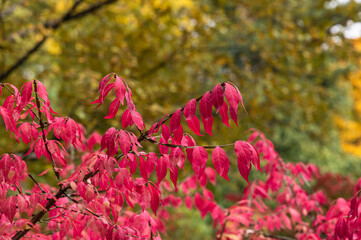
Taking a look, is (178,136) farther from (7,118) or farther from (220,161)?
(7,118)

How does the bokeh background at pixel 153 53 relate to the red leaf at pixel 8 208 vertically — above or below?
above

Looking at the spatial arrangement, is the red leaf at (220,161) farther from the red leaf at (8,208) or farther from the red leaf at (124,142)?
the red leaf at (8,208)

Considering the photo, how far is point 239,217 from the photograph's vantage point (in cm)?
233

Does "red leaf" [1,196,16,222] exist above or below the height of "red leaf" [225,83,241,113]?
below

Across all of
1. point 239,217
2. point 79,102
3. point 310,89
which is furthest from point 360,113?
point 239,217

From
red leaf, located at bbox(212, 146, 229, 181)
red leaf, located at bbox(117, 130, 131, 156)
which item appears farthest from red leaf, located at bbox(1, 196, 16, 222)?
red leaf, located at bbox(212, 146, 229, 181)

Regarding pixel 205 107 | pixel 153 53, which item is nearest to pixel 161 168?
pixel 205 107

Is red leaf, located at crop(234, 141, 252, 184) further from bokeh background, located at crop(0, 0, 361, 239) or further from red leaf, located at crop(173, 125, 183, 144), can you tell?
bokeh background, located at crop(0, 0, 361, 239)

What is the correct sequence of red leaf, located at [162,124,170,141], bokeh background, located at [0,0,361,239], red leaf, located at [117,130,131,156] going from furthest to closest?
bokeh background, located at [0,0,361,239] → red leaf, located at [162,124,170,141] → red leaf, located at [117,130,131,156]

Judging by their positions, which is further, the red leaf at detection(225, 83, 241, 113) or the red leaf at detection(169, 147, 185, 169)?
the red leaf at detection(169, 147, 185, 169)

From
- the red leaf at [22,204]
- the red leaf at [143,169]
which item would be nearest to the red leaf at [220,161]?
the red leaf at [143,169]

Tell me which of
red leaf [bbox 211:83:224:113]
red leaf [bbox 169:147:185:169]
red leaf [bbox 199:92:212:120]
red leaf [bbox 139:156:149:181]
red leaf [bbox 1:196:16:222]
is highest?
red leaf [bbox 211:83:224:113]

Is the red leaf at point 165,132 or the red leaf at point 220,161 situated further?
the red leaf at point 165,132

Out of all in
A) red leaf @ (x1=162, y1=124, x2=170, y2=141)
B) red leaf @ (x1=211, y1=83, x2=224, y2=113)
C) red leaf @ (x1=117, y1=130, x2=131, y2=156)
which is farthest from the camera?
red leaf @ (x1=162, y1=124, x2=170, y2=141)
